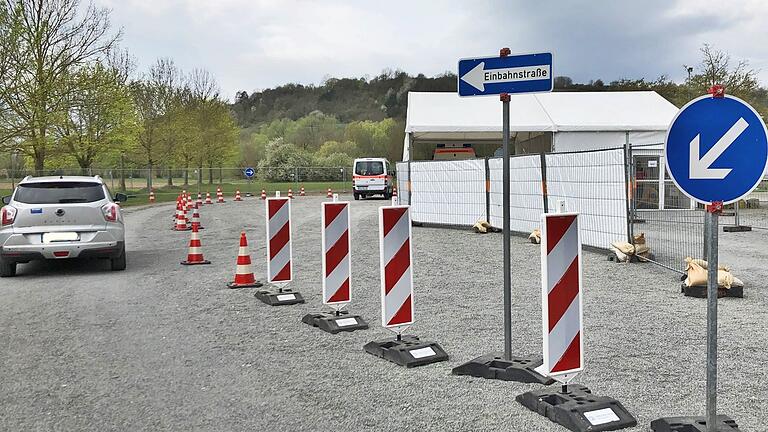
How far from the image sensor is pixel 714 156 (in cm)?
404

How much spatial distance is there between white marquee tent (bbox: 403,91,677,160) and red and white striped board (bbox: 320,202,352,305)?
18.2 m

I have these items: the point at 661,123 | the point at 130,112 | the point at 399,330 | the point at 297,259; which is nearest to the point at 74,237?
the point at 297,259

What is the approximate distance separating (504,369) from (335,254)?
261cm

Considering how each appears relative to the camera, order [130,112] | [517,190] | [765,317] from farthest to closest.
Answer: [130,112] < [517,190] < [765,317]

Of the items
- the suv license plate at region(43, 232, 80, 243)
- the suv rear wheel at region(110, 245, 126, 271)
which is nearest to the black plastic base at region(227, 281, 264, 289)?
the suv rear wheel at region(110, 245, 126, 271)

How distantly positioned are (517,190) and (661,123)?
12.3 meters

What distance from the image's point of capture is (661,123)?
26625 mm

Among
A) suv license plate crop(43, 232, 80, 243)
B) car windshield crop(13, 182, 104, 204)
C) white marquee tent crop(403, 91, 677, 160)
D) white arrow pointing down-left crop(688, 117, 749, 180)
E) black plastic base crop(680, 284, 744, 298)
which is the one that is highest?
white marquee tent crop(403, 91, 677, 160)

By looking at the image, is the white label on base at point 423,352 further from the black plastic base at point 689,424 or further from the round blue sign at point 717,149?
the round blue sign at point 717,149

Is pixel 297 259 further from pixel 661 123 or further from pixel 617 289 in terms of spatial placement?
pixel 661 123

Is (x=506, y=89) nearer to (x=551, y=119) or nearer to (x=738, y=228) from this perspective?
(x=738, y=228)

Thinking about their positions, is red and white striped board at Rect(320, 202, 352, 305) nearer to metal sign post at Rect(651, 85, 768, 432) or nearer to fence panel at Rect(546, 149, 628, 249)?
metal sign post at Rect(651, 85, 768, 432)

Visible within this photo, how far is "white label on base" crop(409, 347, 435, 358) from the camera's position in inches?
243

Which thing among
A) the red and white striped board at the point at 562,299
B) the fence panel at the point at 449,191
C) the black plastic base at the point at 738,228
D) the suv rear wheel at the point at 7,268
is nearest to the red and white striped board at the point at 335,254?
the red and white striped board at the point at 562,299
